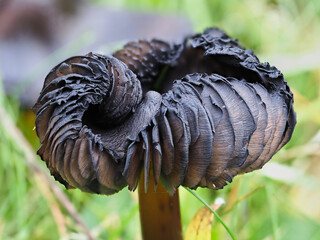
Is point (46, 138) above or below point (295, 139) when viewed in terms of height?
above

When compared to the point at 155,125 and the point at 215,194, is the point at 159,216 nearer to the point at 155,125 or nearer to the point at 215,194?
the point at 155,125

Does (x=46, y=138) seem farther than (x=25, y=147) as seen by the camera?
No

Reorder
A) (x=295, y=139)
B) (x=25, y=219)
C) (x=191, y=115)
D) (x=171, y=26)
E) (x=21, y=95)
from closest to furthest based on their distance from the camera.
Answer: (x=191, y=115) < (x=25, y=219) < (x=21, y=95) < (x=295, y=139) < (x=171, y=26)

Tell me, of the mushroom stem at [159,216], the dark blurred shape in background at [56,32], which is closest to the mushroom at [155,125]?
the mushroom stem at [159,216]

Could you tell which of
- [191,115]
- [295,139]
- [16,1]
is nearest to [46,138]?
[191,115]

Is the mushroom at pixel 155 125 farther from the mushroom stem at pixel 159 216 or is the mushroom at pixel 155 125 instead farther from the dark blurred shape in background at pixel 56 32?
the dark blurred shape in background at pixel 56 32

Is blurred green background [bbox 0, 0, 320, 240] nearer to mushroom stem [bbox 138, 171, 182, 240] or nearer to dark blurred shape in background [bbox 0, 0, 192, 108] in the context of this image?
dark blurred shape in background [bbox 0, 0, 192, 108]

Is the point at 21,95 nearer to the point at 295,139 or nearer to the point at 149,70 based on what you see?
the point at 149,70
